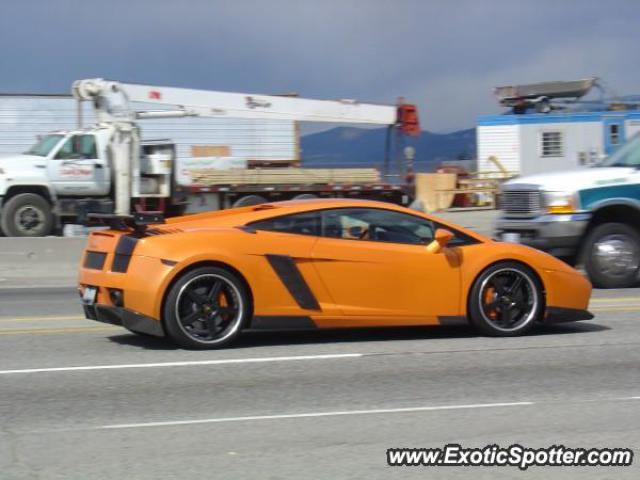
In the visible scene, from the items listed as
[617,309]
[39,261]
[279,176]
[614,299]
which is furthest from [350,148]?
[617,309]

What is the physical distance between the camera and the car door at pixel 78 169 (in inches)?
909

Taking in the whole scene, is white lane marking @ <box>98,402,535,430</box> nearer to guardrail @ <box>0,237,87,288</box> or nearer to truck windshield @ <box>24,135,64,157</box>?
guardrail @ <box>0,237,87,288</box>

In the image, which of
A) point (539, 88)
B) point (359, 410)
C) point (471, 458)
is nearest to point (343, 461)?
point (471, 458)

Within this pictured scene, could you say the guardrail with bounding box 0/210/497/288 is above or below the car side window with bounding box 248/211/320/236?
below

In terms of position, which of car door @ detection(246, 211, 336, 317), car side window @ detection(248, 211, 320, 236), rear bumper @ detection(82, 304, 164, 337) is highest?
car side window @ detection(248, 211, 320, 236)

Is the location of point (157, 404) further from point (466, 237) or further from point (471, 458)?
point (466, 237)

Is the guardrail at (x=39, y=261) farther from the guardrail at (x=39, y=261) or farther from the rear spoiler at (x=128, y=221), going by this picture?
the rear spoiler at (x=128, y=221)

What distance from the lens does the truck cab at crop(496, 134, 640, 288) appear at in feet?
44.5

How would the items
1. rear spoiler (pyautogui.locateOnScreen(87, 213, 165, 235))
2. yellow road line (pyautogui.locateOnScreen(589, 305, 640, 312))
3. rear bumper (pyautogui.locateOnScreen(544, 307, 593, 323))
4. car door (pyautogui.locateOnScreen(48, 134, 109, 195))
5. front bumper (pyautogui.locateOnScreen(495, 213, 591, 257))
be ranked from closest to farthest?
rear spoiler (pyautogui.locateOnScreen(87, 213, 165, 235)) < rear bumper (pyautogui.locateOnScreen(544, 307, 593, 323)) < yellow road line (pyautogui.locateOnScreen(589, 305, 640, 312)) < front bumper (pyautogui.locateOnScreen(495, 213, 591, 257)) < car door (pyautogui.locateOnScreen(48, 134, 109, 195))

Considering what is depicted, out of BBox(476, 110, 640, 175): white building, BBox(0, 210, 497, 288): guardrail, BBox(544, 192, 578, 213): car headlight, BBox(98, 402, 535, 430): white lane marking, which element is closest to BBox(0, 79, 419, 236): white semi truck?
BBox(0, 210, 497, 288): guardrail

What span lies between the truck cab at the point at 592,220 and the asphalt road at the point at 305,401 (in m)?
3.78

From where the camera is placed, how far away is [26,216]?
22.3m

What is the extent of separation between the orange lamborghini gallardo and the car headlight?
4.12 m

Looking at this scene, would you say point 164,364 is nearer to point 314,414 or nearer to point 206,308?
point 206,308
